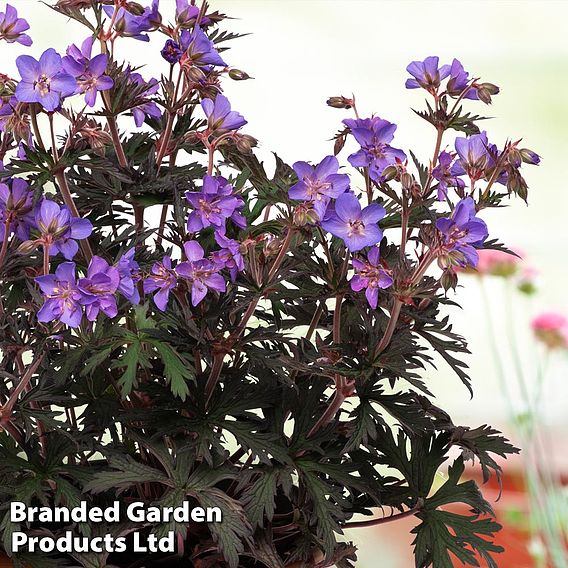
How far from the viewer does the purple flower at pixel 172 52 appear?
3.04 feet

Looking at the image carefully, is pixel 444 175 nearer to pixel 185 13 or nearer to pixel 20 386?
pixel 185 13

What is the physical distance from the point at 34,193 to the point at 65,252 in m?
0.07

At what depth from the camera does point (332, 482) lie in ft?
3.44

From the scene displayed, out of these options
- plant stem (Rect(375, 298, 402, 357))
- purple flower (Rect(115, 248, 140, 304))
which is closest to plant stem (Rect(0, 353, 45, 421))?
purple flower (Rect(115, 248, 140, 304))

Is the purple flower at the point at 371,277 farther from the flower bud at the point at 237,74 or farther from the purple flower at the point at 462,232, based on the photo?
the flower bud at the point at 237,74

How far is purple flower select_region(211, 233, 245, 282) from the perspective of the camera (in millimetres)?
894

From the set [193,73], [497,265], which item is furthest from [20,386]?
[497,265]

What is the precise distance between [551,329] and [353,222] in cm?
196

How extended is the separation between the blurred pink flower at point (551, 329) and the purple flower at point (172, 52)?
196cm

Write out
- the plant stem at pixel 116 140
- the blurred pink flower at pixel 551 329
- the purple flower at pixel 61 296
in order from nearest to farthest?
the purple flower at pixel 61 296, the plant stem at pixel 116 140, the blurred pink flower at pixel 551 329

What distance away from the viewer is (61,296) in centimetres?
84

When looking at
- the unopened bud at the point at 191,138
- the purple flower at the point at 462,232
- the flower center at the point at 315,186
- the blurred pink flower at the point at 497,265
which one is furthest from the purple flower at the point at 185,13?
the blurred pink flower at the point at 497,265

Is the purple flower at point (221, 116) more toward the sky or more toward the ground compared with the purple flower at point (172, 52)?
more toward the ground

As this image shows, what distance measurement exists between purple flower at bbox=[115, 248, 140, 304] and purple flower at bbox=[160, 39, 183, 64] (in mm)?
188
